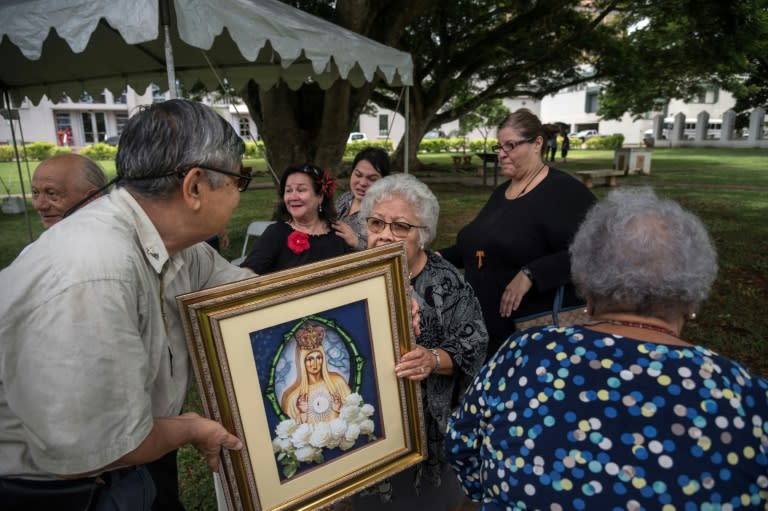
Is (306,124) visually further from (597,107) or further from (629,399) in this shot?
(597,107)

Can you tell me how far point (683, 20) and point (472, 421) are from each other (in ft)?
50.8

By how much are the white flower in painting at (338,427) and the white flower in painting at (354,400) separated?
6cm

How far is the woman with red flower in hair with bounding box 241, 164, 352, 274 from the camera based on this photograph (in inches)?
129

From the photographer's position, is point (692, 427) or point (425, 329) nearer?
point (692, 427)

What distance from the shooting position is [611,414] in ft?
3.80

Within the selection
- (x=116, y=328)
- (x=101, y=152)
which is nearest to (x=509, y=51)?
(x=116, y=328)

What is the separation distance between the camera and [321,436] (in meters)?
1.58

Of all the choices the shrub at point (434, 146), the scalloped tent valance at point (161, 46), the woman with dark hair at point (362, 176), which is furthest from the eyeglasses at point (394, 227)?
the shrub at point (434, 146)

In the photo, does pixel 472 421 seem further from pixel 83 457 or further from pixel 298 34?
pixel 298 34

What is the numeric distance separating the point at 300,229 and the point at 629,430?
8.74 feet

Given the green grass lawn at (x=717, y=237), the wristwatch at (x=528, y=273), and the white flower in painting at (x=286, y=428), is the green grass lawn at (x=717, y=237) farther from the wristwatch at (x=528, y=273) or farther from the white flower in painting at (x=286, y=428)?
the wristwatch at (x=528, y=273)

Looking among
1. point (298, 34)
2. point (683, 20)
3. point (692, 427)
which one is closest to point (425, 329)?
point (692, 427)

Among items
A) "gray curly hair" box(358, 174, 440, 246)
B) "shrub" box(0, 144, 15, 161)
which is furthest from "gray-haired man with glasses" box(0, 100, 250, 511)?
"shrub" box(0, 144, 15, 161)

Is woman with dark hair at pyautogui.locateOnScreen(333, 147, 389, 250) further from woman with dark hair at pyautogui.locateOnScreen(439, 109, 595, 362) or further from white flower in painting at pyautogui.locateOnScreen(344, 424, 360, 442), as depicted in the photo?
white flower in painting at pyautogui.locateOnScreen(344, 424, 360, 442)
